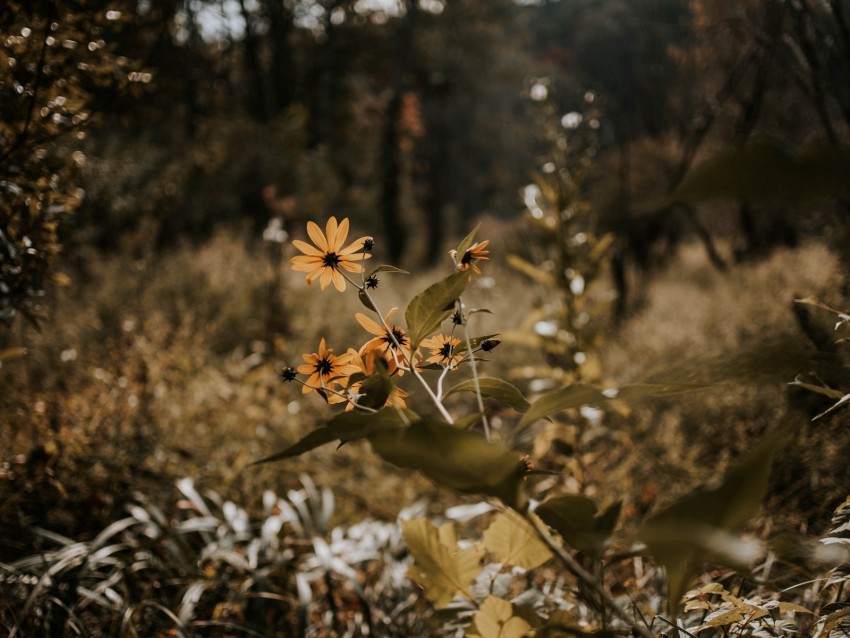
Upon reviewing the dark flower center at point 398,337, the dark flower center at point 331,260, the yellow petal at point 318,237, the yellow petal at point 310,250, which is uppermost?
the yellow petal at point 318,237

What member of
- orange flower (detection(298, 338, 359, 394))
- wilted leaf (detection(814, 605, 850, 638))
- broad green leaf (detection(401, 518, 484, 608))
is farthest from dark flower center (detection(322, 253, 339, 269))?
wilted leaf (detection(814, 605, 850, 638))

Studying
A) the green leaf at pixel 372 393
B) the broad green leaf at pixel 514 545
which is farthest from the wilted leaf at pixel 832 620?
the green leaf at pixel 372 393

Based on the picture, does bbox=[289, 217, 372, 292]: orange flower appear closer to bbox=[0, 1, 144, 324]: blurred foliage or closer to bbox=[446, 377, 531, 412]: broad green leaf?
bbox=[446, 377, 531, 412]: broad green leaf

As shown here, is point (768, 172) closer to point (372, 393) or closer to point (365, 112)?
point (372, 393)

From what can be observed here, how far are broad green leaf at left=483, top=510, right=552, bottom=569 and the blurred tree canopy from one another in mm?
440

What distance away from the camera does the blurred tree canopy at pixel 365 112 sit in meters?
1.28

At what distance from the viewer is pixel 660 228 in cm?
954

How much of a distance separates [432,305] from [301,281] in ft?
18.9

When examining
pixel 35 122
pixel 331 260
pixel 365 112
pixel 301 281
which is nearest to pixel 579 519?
pixel 331 260

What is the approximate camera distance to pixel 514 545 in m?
0.71

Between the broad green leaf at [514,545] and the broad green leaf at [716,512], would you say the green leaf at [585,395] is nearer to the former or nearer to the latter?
the broad green leaf at [716,512]

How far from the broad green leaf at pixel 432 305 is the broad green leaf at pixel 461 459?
7.8 inches

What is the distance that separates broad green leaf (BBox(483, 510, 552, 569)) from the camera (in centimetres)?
69

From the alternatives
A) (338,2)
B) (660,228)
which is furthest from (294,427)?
(338,2)
